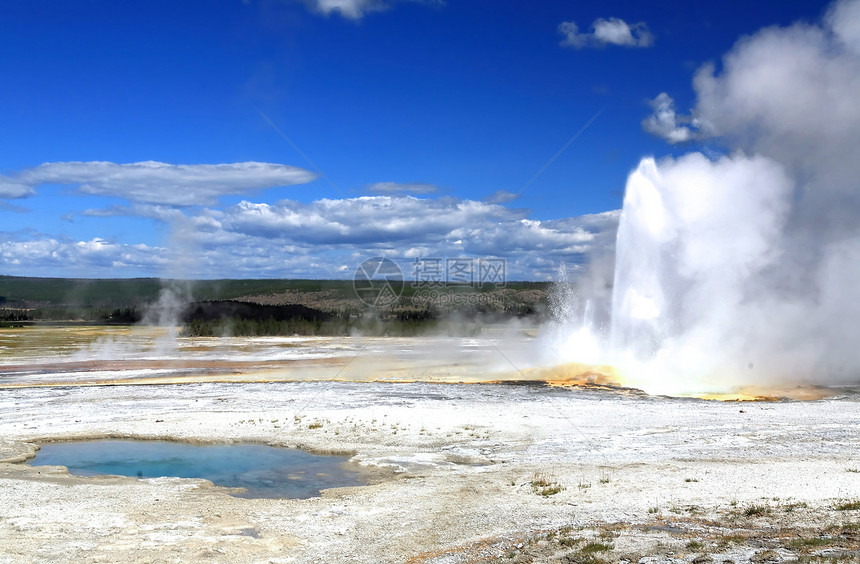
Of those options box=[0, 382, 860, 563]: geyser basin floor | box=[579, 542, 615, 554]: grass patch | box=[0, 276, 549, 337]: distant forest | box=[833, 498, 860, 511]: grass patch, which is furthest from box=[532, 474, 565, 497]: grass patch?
box=[0, 276, 549, 337]: distant forest

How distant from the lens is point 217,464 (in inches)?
543

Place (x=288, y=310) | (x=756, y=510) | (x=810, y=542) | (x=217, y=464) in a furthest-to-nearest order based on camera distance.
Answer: (x=288, y=310), (x=217, y=464), (x=756, y=510), (x=810, y=542)

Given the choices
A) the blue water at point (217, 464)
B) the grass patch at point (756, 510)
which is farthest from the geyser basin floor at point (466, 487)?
the blue water at point (217, 464)

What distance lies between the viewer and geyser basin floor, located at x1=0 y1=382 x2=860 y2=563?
27.6ft

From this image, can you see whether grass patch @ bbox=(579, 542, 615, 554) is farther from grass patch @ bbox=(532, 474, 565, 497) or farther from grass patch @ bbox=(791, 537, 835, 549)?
grass patch @ bbox=(532, 474, 565, 497)

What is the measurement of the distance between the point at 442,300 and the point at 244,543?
3396 inches

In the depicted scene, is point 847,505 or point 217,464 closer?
point 847,505

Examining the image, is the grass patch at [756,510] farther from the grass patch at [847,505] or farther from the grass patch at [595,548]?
the grass patch at [595,548]

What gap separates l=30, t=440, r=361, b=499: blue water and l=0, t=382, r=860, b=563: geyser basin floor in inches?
20.9

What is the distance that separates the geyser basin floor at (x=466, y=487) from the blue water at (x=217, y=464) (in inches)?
20.9

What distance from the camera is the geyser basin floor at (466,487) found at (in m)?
8.40

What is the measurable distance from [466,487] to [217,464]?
5.28m

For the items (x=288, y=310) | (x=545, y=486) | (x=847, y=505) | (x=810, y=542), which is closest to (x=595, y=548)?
(x=810, y=542)

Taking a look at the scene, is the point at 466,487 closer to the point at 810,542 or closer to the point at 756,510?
the point at 756,510
